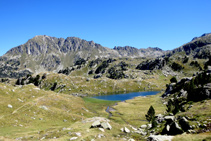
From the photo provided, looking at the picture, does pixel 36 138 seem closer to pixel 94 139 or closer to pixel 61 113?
pixel 94 139

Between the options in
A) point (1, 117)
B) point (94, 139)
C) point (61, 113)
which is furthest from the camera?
point (61, 113)

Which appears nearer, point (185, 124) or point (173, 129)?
point (173, 129)

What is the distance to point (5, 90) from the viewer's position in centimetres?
7238

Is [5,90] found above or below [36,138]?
above

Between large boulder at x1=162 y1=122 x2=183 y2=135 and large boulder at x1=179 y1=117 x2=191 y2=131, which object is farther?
large boulder at x1=179 y1=117 x2=191 y2=131

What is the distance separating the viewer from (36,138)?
34.8m

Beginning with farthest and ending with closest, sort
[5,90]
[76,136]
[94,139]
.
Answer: [5,90] < [76,136] < [94,139]

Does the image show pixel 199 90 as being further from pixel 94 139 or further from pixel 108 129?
pixel 94 139

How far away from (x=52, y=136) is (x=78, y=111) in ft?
150

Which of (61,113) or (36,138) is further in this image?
(61,113)

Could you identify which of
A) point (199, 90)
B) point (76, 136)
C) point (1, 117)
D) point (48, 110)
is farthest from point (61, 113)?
point (199, 90)

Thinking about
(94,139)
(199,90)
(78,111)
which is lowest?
(78,111)

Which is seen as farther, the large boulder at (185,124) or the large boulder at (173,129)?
the large boulder at (185,124)

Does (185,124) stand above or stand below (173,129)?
above
